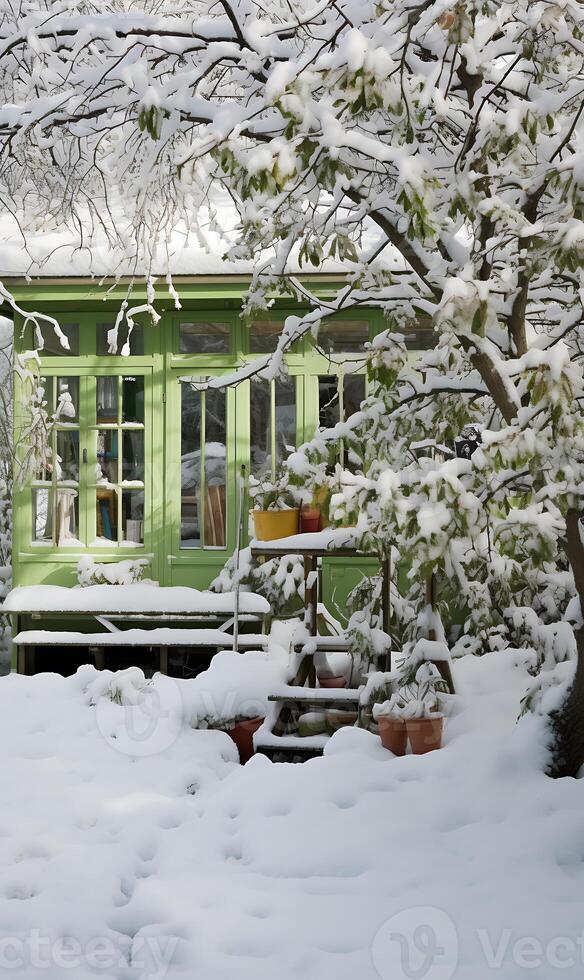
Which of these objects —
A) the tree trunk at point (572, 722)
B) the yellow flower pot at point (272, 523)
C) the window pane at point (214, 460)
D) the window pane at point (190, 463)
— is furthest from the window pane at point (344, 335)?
the tree trunk at point (572, 722)

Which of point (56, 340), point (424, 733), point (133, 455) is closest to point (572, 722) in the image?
point (424, 733)

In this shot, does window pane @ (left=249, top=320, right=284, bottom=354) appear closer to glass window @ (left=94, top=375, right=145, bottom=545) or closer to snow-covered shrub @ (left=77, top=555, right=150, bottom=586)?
glass window @ (left=94, top=375, right=145, bottom=545)

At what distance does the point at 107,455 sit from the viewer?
713cm

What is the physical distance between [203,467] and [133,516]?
2.14 ft

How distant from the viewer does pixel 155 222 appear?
358cm

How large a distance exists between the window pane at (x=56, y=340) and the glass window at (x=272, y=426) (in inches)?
55.5

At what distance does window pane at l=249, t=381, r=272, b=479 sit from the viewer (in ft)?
23.1

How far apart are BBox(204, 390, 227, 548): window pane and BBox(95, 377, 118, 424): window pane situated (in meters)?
0.70

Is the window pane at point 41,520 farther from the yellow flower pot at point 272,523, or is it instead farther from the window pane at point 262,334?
the yellow flower pot at point 272,523

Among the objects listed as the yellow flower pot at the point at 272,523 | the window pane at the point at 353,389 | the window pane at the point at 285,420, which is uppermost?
the window pane at the point at 353,389

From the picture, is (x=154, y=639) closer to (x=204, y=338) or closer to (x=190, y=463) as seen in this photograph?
(x=190, y=463)

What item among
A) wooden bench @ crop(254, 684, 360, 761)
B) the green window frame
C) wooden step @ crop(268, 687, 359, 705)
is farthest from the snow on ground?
the green window frame

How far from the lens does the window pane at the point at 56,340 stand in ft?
23.5

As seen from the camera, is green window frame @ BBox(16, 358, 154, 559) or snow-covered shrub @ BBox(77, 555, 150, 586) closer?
snow-covered shrub @ BBox(77, 555, 150, 586)
